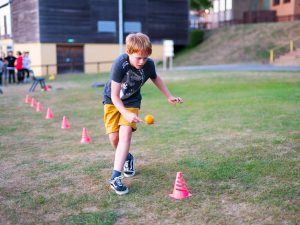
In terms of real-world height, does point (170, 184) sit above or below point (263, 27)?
below

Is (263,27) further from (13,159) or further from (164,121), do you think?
(13,159)

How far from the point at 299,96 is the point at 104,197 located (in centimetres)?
913

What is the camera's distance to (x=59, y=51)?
3459 cm

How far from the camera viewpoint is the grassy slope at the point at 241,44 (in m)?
36.1

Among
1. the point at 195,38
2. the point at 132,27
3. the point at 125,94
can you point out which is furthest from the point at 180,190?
the point at 195,38

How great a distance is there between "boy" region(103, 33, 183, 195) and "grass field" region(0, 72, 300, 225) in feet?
1.17

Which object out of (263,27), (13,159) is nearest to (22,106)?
(13,159)

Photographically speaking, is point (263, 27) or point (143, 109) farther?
point (263, 27)

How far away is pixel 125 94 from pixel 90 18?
106 feet

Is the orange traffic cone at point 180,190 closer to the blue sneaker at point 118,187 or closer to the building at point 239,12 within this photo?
the blue sneaker at point 118,187

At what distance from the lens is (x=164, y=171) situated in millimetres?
4781

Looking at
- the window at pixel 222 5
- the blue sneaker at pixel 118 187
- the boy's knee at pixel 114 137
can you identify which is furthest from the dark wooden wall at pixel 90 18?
the blue sneaker at pixel 118 187

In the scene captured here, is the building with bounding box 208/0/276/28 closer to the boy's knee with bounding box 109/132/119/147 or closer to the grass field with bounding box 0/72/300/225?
the grass field with bounding box 0/72/300/225

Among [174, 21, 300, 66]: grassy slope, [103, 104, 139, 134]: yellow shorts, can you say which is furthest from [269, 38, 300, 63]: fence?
[103, 104, 139, 134]: yellow shorts
